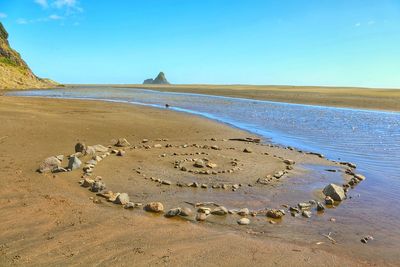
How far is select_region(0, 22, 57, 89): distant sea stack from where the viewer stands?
2504 inches

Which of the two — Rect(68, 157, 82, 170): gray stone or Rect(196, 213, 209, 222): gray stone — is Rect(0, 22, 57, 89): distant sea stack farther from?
Rect(196, 213, 209, 222): gray stone

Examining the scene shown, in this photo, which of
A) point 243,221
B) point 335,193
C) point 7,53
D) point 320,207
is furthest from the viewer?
point 7,53

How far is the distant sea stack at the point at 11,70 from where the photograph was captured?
209ft

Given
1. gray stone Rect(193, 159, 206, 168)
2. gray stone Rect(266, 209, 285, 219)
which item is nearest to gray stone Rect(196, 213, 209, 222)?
gray stone Rect(266, 209, 285, 219)

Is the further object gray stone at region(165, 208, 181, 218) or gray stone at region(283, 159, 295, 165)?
gray stone at region(283, 159, 295, 165)

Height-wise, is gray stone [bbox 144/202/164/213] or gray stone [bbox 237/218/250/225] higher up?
gray stone [bbox 144/202/164/213]

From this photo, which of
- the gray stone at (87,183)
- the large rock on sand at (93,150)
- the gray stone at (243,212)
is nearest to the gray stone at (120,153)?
the large rock on sand at (93,150)

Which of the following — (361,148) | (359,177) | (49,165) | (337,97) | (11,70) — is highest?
(11,70)

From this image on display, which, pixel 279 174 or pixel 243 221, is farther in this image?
pixel 279 174

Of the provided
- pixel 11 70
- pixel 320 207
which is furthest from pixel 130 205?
pixel 11 70

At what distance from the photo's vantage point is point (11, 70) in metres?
69.1

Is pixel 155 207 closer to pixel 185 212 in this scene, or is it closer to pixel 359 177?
pixel 185 212

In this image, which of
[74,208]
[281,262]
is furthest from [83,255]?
[281,262]

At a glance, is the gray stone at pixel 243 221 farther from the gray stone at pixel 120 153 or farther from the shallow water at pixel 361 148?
the gray stone at pixel 120 153
